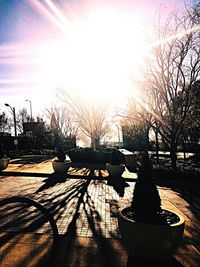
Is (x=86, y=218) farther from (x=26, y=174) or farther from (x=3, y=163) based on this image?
(x=3, y=163)

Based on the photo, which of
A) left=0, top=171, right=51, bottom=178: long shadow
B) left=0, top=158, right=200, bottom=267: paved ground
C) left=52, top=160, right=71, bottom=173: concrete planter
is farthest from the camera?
left=52, top=160, right=71, bottom=173: concrete planter

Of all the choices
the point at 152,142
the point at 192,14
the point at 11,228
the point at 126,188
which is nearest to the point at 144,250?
the point at 11,228

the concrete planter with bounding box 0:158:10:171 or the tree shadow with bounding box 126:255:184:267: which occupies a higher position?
the concrete planter with bounding box 0:158:10:171

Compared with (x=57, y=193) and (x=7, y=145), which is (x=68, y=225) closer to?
(x=57, y=193)

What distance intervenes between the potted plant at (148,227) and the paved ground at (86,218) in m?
0.27

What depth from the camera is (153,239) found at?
372cm

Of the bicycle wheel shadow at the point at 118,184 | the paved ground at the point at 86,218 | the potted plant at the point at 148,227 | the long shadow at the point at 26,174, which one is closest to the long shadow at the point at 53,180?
the paved ground at the point at 86,218

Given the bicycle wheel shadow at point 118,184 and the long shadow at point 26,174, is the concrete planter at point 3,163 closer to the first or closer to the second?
the long shadow at point 26,174

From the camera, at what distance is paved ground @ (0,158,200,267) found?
4.12 meters

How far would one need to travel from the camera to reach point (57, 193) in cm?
859

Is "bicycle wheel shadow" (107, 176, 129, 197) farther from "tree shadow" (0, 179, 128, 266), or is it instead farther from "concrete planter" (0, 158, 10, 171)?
"concrete planter" (0, 158, 10, 171)

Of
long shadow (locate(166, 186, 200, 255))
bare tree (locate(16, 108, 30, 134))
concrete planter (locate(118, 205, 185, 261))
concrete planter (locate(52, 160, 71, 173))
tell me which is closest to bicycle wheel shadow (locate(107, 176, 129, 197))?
long shadow (locate(166, 186, 200, 255))

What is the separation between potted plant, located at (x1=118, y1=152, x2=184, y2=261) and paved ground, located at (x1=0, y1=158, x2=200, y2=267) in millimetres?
274

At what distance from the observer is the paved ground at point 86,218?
412 cm
